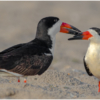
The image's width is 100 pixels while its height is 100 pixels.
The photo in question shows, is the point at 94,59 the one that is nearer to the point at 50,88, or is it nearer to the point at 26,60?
the point at 50,88

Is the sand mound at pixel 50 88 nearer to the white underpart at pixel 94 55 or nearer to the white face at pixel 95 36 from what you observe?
the white underpart at pixel 94 55

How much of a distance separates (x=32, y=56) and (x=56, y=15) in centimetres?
1310

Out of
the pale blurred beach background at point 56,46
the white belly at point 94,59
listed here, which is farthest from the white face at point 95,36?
the pale blurred beach background at point 56,46

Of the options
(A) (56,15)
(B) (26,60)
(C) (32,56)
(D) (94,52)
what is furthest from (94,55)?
(A) (56,15)

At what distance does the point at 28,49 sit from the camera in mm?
6270

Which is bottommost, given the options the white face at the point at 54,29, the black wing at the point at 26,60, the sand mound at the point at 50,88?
the sand mound at the point at 50,88

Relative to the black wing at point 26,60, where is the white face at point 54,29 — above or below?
above

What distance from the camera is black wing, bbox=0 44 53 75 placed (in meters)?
6.03

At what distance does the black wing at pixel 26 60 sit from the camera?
6031 millimetres

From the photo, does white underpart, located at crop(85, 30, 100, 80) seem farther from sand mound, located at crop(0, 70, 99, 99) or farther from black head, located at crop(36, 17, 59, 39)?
black head, located at crop(36, 17, 59, 39)

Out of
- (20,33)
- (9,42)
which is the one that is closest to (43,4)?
(20,33)

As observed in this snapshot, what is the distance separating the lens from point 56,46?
14.2 metres

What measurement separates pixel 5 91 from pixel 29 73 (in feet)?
3.36

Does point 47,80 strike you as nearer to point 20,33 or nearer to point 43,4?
point 20,33
